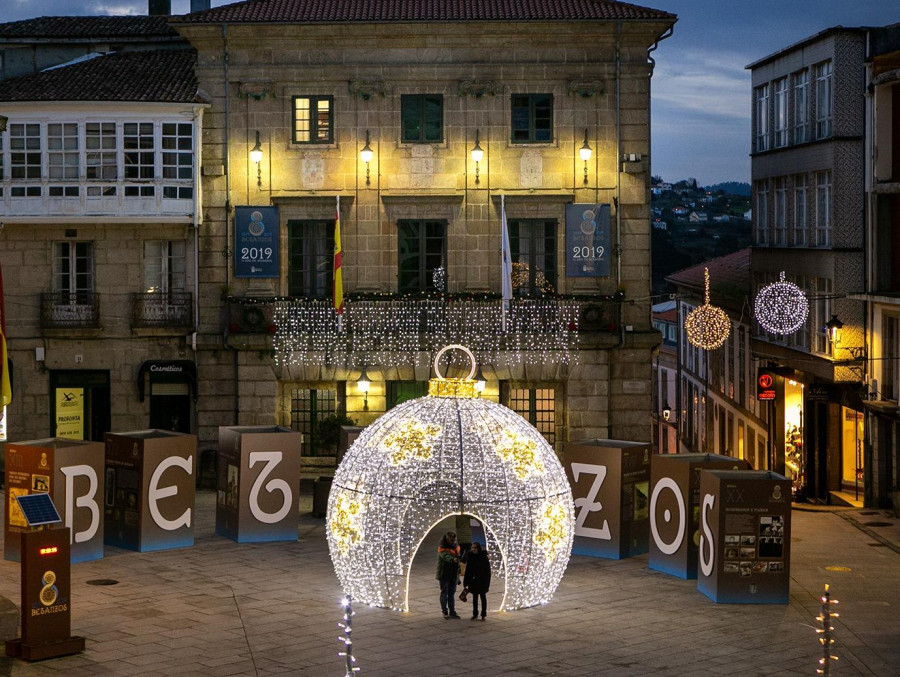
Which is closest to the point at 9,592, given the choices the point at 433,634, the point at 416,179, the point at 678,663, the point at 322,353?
the point at 433,634

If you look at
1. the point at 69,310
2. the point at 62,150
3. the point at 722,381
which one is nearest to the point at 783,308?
the point at 69,310

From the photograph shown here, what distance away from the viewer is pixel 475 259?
40062 mm

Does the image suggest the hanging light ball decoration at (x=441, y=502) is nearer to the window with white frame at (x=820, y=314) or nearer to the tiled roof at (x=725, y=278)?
the window with white frame at (x=820, y=314)

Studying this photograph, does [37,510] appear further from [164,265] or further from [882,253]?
[882,253]

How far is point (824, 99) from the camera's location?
41938mm

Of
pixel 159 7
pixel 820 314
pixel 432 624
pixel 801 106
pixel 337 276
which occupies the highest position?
pixel 159 7

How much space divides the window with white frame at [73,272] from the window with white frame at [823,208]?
62.6 feet

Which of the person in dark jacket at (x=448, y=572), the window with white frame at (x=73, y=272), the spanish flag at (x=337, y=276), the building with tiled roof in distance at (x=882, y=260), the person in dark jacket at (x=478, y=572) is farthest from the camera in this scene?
the window with white frame at (x=73, y=272)

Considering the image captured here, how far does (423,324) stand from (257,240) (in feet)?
15.4

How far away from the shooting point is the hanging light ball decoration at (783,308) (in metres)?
37.1

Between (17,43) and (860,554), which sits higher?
(17,43)

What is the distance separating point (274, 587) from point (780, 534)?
8.57 meters

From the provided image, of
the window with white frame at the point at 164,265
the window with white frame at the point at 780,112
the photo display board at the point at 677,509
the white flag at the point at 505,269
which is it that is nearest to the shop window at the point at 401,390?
the white flag at the point at 505,269

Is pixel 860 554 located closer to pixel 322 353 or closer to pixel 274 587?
pixel 274 587
